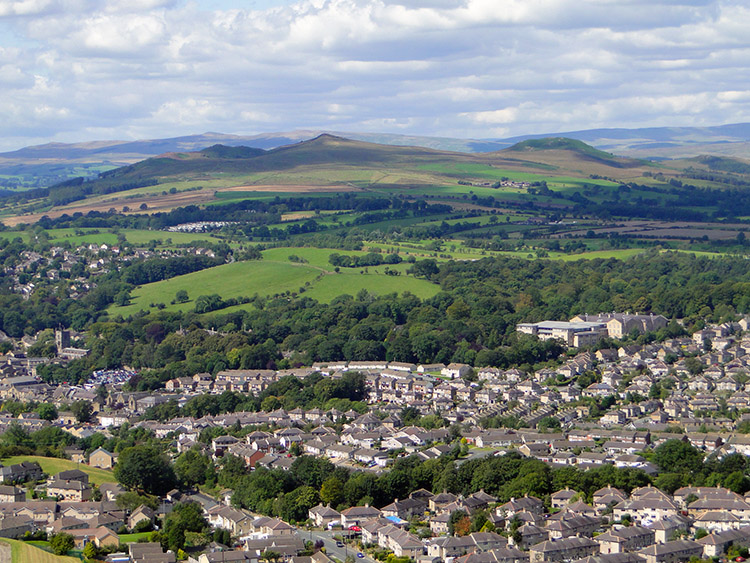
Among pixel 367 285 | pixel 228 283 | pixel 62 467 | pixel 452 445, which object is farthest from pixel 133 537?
pixel 228 283

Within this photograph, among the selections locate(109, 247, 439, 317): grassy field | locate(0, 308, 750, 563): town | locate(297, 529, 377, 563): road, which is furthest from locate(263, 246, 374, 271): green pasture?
locate(297, 529, 377, 563): road

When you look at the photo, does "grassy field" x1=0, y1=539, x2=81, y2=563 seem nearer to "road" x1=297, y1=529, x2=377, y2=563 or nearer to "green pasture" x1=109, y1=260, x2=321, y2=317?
"road" x1=297, y1=529, x2=377, y2=563

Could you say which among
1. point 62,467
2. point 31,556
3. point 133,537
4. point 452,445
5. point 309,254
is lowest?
point 62,467

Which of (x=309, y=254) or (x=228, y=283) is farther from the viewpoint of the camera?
(x=309, y=254)

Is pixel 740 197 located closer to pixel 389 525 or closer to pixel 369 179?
pixel 369 179

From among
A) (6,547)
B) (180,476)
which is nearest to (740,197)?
(180,476)

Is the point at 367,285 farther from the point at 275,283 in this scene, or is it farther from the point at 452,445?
the point at 452,445

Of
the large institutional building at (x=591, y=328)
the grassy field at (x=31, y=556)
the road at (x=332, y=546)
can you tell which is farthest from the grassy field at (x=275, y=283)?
the grassy field at (x=31, y=556)
